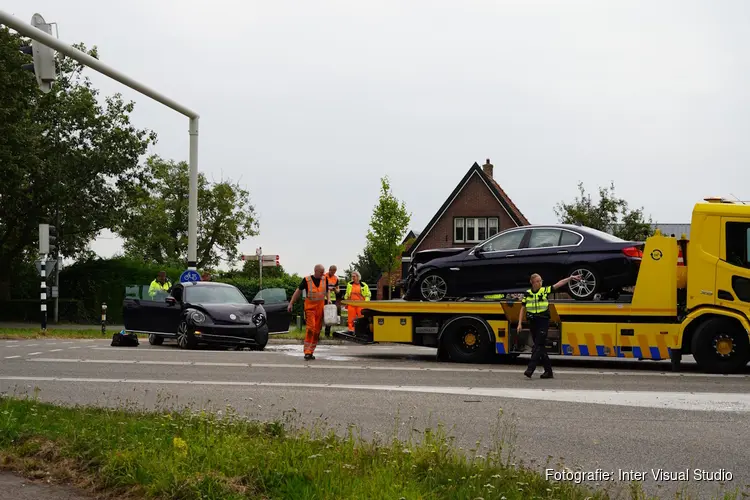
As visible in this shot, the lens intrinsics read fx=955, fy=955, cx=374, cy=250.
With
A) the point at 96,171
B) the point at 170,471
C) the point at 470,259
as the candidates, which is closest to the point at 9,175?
the point at 96,171

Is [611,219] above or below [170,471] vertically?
above

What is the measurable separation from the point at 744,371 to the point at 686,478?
359 inches

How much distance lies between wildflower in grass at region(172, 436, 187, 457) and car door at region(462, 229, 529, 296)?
10229 millimetres

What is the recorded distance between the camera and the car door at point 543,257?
16375 millimetres

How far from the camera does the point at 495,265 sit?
17047mm

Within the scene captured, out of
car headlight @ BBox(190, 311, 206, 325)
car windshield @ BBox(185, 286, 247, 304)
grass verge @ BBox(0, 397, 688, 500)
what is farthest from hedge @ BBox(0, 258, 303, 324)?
grass verge @ BBox(0, 397, 688, 500)

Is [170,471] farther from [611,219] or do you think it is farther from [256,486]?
[611,219]

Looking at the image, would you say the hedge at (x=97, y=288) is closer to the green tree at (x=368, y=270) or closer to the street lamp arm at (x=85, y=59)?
the street lamp arm at (x=85, y=59)

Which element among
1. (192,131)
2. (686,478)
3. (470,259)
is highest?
(192,131)

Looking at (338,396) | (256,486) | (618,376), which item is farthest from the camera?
(618,376)

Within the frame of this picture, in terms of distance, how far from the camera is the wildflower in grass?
6.97 metres

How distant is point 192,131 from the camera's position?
22.6m

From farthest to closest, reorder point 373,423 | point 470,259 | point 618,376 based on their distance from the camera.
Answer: point 470,259
point 618,376
point 373,423

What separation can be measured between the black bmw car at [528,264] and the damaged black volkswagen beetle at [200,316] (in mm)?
4457
